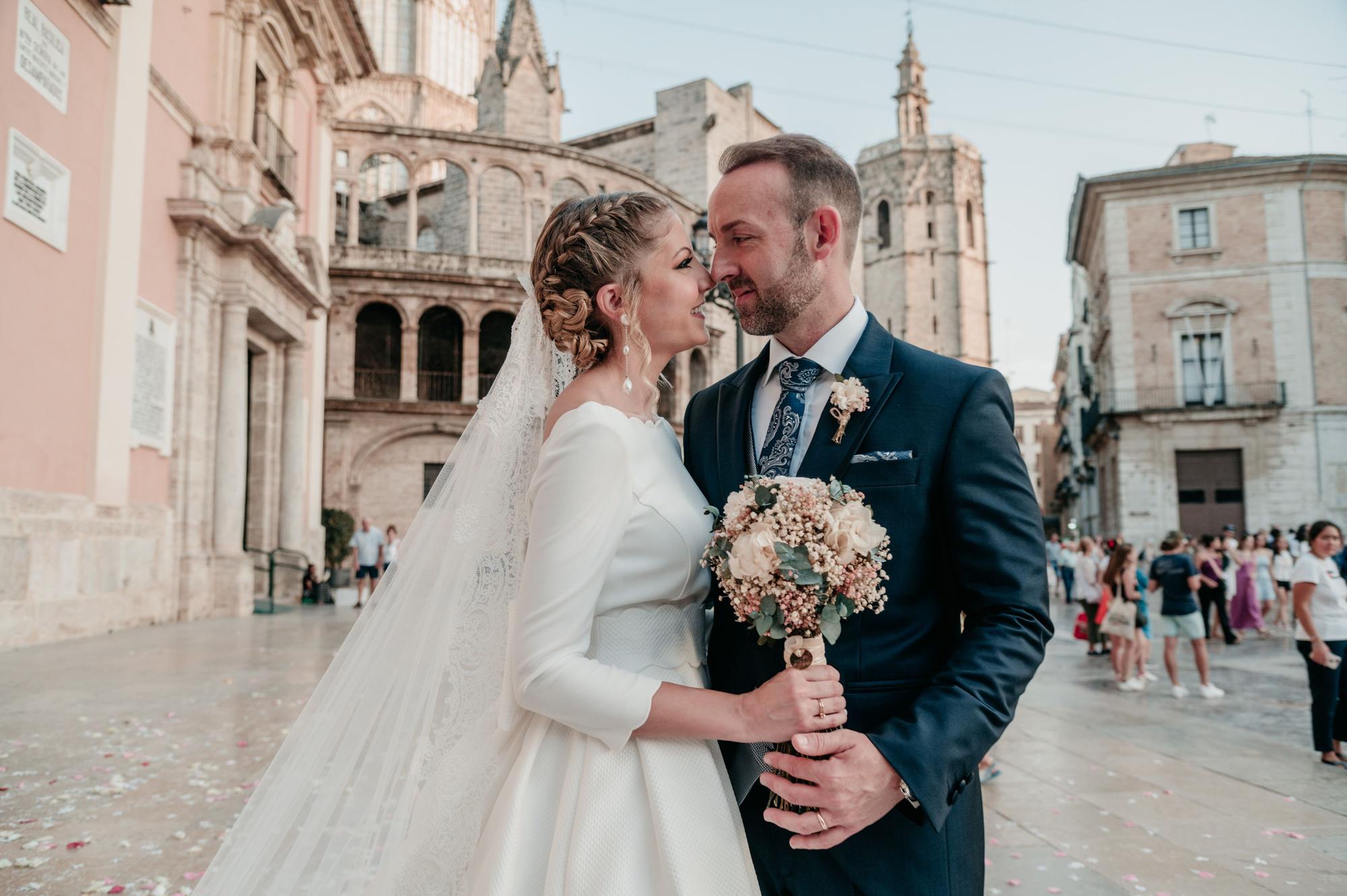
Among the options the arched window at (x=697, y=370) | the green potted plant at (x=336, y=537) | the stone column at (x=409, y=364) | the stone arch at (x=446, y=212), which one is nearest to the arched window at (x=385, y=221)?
the stone arch at (x=446, y=212)

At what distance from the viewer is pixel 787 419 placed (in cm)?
208

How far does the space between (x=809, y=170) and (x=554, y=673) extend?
1.20m

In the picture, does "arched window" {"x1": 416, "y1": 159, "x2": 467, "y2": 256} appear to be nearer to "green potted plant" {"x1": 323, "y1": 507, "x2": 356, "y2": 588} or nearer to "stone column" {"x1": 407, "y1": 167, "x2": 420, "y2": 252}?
"stone column" {"x1": 407, "y1": 167, "x2": 420, "y2": 252}

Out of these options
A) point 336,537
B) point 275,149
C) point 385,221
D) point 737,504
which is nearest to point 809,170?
point 737,504

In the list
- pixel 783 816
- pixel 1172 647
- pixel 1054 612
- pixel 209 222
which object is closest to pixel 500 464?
pixel 783 816

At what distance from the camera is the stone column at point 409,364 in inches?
1102

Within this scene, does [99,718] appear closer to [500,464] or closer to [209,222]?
→ [500,464]

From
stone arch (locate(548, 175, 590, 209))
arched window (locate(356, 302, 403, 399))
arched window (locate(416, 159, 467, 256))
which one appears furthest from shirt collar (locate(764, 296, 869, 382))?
stone arch (locate(548, 175, 590, 209))

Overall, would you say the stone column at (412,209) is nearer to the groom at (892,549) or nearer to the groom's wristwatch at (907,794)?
the groom at (892,549)

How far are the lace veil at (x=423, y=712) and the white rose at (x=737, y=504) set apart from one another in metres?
0.69

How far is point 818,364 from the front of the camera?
2.11 m

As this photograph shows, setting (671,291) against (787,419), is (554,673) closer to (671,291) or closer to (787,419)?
(787,419)

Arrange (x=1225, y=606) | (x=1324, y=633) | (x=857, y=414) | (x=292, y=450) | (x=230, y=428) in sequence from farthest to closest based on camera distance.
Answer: (x=292, y=450)
(x=230, y=428)
(x=1225, y=606)
(x=1324, y=633)
(x=857, y=414)

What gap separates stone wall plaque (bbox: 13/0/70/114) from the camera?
9.29 meters
